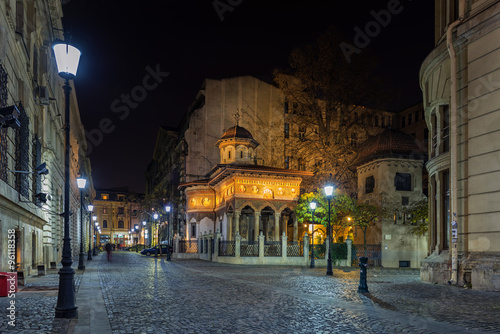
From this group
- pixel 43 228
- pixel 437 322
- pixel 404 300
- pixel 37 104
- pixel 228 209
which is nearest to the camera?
pixel 437 322

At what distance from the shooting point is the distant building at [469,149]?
45.7ft

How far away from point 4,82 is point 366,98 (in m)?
33.2

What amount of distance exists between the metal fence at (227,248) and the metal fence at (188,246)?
398 inches

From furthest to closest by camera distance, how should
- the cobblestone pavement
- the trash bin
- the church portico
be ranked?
1. the church portico
2. the trash bin
3. the cobblestone pavement

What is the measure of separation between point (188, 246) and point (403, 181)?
2115cm

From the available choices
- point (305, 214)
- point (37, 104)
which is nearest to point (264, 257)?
point (305, 214)

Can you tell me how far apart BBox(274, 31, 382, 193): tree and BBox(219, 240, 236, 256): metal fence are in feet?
38.2

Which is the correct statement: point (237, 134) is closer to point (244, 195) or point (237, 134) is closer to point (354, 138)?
point (244, 195)

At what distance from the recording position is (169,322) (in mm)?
8477

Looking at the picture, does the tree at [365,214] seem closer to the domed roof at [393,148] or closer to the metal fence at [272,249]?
the domed roof at [393,148]

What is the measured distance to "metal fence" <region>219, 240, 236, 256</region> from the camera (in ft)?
108

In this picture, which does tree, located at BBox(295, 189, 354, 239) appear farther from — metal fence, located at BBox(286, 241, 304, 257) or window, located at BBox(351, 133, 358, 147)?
window, located at BBox(351, 133, 358, 147)

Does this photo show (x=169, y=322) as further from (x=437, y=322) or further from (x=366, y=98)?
(x=366, y=98)

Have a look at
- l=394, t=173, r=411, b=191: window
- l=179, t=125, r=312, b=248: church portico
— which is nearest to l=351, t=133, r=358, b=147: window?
l=179, t=125, r=312, b=248: church portico
